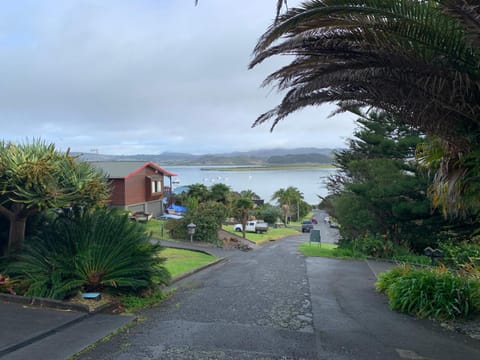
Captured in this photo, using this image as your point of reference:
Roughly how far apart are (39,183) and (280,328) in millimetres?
4928

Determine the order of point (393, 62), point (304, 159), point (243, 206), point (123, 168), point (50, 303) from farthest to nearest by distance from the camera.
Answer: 1. point (304, 159)
2. point (123, 168)
3. point (243, 206)
4. point (50, 303)
5. point (393, 62)

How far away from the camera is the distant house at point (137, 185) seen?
3272 cm

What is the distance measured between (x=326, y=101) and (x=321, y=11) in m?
2.11

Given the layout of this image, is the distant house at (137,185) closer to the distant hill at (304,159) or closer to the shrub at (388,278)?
the shrub at (388,278)

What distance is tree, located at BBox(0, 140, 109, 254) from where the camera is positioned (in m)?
6.99

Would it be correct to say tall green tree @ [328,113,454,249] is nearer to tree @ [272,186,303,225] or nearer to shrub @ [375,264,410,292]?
shrub @ [375,264,410,292]

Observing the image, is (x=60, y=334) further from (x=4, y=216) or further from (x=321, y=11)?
(x=321, y=11)

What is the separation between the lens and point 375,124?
72.0 feet

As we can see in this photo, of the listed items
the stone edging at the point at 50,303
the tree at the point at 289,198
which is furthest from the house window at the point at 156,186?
the tree at the point at 289,198

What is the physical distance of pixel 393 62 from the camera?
5.38 meters

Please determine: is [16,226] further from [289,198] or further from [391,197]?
[289,198]

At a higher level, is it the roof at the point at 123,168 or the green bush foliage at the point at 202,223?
the roof at the point at 123,168

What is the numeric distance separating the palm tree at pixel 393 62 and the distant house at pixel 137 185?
2722 centimetres

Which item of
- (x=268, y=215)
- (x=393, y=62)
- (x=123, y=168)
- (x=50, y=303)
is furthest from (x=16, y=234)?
(x=268, y=215)
